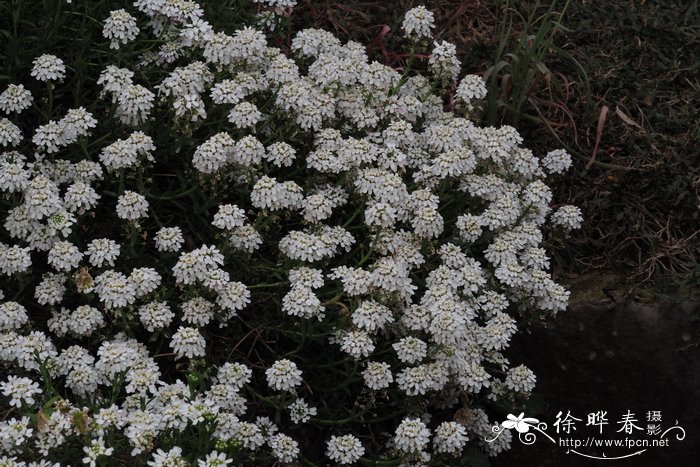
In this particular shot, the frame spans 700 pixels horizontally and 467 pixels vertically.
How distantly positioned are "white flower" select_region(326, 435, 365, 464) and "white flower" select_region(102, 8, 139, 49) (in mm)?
1916

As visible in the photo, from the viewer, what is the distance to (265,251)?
458 cm

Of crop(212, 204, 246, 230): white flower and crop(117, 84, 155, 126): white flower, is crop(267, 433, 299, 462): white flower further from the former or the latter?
crop(117, 84, 155, 126): white flower

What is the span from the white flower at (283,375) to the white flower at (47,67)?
154 centimetres

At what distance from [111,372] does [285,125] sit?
1.41 meters

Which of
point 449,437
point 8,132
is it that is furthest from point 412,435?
point 8,132

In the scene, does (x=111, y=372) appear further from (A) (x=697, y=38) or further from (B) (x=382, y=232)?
(A) (x=697, y=38)

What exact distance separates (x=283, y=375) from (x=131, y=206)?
0.90m

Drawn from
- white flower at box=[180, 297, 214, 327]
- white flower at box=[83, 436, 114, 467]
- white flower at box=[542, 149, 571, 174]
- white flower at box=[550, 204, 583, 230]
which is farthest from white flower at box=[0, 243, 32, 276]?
white flower at box=[542, 149, 571, 174]

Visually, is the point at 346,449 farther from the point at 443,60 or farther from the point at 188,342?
the point at 443,60

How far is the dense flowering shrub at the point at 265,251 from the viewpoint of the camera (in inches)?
157

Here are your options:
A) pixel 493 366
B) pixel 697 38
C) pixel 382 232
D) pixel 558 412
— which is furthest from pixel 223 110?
pixel 697 38

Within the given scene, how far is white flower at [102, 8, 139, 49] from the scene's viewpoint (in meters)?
4.43

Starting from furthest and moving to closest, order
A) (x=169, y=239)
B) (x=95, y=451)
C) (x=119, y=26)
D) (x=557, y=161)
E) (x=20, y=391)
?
(x=557, y=161), (x=119, y=26), (x=169, y=239), (x=20, y=391), (x=95, y=451)

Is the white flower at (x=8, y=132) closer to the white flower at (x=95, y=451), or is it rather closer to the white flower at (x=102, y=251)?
the white flower at (x=102, y=251)
